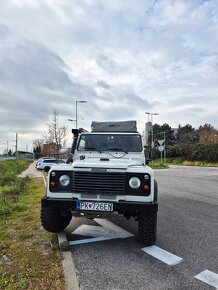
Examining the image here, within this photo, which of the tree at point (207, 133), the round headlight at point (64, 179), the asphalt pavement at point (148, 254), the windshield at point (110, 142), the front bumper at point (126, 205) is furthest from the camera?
the tree at point (207, 133)

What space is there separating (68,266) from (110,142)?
3466mm

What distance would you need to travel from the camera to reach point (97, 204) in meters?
5.62

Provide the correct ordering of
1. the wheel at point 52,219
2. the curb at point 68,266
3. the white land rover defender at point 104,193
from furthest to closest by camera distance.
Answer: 1. the wheel at point 52,219
2. the white land rover defender at point 104,193
3. the curb at point 68,266

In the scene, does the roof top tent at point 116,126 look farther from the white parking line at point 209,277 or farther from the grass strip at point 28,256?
the white parking line at point 209,277

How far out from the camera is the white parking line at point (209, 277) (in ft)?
13.9

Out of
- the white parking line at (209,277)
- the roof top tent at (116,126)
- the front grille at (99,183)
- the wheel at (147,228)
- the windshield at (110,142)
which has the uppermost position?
the roof top tent at (116,126)

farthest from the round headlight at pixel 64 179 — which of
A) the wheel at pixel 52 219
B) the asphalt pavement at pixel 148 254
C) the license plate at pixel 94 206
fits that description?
the asphalt pavement at pixel 148 254

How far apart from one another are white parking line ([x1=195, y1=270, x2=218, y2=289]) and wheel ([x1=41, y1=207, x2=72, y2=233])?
2.63m

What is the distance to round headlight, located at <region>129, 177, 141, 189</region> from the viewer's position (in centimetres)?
563

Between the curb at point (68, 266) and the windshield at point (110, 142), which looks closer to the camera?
the curb at point (68, 266)

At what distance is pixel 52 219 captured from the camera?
6164 millimetres

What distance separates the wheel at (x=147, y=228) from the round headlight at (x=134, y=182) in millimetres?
501

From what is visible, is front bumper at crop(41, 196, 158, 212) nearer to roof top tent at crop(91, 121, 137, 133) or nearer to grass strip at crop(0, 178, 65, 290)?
grass strip at crop(0, 178, 65, 290)

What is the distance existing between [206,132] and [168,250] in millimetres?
69702
